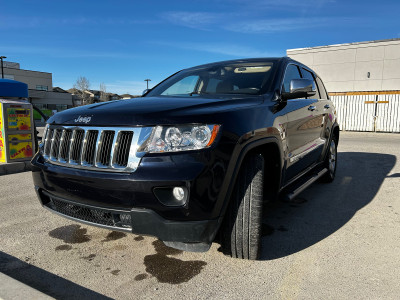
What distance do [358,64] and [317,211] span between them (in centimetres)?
2043

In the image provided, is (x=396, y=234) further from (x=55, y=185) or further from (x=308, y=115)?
(x=55, y=185)

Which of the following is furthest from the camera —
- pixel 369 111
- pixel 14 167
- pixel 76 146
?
pixel 369 111

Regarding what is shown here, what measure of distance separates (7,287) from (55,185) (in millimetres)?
727

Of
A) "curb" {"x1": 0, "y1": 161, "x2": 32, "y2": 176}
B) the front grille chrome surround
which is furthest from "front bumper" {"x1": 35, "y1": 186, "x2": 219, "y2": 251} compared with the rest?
"curb" {"x1": 0, "y1": 161, "x2": 32, "y2": 176}

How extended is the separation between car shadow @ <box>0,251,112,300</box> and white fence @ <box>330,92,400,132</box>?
19.1 metres

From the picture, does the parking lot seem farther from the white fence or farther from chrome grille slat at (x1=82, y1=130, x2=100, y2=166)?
the white fence

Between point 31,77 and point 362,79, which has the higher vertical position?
point 31,77

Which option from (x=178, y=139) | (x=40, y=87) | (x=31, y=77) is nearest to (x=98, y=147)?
(x=178, y=139)

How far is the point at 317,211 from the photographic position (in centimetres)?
371

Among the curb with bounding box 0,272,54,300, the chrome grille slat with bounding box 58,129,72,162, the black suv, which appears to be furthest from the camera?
the chrome grille slat with bounding box 58,129,72,162

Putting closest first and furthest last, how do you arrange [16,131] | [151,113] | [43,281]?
[151,113]
[43,281]
[16,131]

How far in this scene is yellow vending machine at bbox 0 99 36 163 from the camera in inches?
259

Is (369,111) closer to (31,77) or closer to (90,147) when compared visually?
(90,147)

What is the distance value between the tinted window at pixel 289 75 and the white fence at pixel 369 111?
16.3 meters
